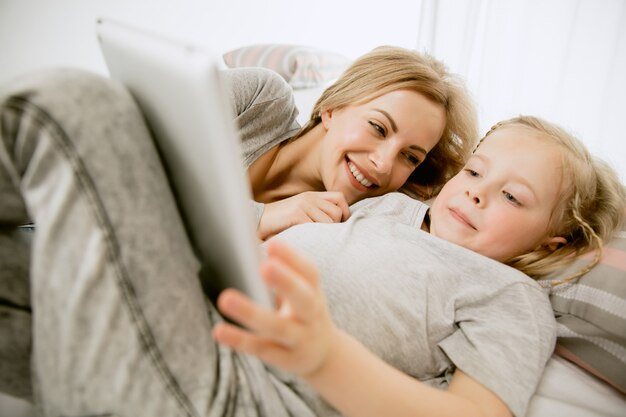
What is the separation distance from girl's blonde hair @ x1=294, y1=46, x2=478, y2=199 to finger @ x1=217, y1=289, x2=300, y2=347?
32.4 inches

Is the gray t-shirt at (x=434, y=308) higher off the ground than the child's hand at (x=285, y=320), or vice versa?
the child's hand at (x=285, y=320)

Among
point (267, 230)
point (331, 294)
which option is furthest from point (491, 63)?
point (331, 294)

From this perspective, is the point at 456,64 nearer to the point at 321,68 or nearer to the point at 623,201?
the point at 321,68

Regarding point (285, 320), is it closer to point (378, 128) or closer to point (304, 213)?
point (304, 213)

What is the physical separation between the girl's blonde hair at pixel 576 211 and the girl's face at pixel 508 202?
0.07 feet

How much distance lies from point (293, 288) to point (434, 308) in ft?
1.27

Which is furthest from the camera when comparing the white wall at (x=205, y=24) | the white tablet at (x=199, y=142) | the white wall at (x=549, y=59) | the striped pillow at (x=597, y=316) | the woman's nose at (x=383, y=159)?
the white wall at (x=205, y=24)

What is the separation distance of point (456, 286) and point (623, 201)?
52 cm

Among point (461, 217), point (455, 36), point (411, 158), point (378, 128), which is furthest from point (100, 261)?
point (455, 36)

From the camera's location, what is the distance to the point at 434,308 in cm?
63

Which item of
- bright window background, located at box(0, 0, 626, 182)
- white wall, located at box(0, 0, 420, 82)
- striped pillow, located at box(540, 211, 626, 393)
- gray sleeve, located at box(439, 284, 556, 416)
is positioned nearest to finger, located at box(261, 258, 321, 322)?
→ gray sleeve, located at box(439, 284, 556, 416)

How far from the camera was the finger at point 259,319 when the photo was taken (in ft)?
1.00

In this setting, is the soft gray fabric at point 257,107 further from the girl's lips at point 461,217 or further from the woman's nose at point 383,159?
the girl's lips at point 461,217

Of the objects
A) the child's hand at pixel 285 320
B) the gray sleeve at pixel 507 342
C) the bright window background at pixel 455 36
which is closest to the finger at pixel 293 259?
the child's hand at pixel 285 320
